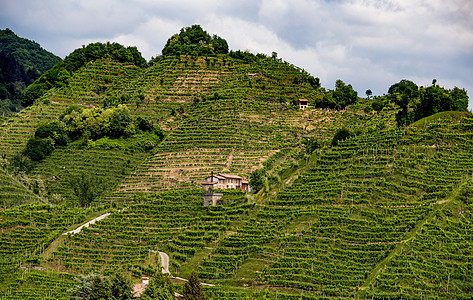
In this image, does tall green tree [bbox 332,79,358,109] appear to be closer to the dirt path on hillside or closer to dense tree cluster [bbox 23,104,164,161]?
dense tree cluster [bbox 23,104,164,161]

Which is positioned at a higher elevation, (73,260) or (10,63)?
(10,63)

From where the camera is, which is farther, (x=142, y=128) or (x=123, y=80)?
(x=123, y=80)

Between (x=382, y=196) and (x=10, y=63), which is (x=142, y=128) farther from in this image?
(x=10, y=63)

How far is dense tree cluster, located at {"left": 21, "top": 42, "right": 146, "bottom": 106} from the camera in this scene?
281 ft

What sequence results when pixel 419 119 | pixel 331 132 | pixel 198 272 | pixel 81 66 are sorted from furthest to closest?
pixel 81 66
pixel 331 132
pixel 419 119
pixel 198 272

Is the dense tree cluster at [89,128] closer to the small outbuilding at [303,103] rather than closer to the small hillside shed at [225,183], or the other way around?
the small outbuilding at [303,103]

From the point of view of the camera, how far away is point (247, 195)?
58.4 metres

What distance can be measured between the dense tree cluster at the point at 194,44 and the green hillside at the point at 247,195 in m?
6.75

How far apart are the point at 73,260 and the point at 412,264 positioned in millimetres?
22944

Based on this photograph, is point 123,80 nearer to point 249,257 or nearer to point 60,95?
point 60,95

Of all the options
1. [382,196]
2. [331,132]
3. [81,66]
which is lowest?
[382,196]

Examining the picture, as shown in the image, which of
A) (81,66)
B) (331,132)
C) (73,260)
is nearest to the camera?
(73,260)

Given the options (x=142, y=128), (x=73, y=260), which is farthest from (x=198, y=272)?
(x=142, y=128)

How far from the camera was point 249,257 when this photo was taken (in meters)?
50.0
